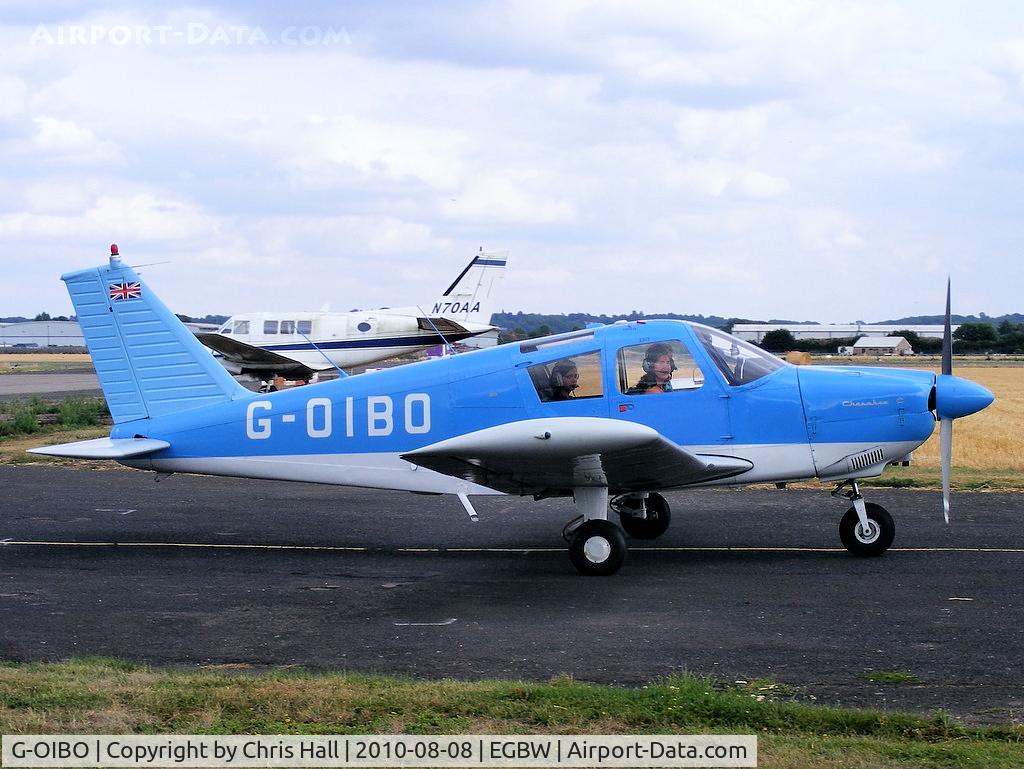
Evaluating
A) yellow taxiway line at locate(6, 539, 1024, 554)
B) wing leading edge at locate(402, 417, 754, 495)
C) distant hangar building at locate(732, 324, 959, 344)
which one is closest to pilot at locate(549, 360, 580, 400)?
wing leading edge at locate(402, 417, 754, 495)

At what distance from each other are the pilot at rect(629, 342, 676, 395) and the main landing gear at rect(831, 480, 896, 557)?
6.61 feet

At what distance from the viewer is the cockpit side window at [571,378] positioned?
994 centimetres

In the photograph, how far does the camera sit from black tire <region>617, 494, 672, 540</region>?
1113 cm

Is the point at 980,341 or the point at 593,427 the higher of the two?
the point at 980,341

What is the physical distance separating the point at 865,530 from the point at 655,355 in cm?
251

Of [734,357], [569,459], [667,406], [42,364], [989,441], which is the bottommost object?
[989,441]

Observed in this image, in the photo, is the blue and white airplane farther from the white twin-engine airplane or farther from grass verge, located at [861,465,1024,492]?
the white twin-engine airplane

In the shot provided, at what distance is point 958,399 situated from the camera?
9602 mm

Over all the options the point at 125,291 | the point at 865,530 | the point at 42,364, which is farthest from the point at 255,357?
the point at 42,364

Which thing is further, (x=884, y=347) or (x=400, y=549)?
(x=884, y=347)

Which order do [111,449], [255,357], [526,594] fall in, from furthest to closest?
[255,357], [111,449], [526,594]

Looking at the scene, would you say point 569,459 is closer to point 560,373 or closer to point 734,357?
point 560,373

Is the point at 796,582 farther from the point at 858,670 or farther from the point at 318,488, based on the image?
the point at 318,488

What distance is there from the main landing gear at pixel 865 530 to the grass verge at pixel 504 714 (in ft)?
13.3
